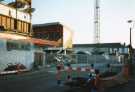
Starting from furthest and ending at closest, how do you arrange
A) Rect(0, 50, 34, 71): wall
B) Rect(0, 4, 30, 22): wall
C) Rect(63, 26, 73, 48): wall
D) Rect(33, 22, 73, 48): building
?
1. Rect(63, 26, 73, 48): wall
2. Rect(33, 22, 73, 48): building
3. Rect(0, 4, 30, 22): wall
4. Rect(0, 50, 34, 71): wall

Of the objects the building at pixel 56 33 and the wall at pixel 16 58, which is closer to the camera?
the wall at pixel 16 58

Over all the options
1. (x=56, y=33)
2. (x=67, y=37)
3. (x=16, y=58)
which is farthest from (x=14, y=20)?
(x=67, y=37)

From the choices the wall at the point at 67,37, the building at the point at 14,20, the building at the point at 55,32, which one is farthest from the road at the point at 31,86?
the wall at the point at 67,37

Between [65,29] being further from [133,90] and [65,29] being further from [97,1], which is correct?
[133,90]

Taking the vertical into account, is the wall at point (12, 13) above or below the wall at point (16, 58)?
above

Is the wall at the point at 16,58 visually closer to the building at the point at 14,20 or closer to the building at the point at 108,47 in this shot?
the building at the point at 14,20

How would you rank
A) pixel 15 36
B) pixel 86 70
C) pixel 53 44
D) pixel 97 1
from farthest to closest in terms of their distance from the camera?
pixel 97 1
pixel 53 44
pixel 15 36
pixel 86 70

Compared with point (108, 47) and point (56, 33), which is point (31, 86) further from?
point (108, 47)

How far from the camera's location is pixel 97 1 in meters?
95.3

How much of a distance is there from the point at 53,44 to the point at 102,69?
39.8 m

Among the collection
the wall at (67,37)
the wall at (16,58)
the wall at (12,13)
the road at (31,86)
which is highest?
the wall at (12,13)

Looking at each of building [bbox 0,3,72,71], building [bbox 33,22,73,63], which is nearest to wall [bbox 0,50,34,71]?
building [bbox 0,3,72,71]

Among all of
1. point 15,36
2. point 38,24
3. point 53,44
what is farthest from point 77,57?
point 38,24

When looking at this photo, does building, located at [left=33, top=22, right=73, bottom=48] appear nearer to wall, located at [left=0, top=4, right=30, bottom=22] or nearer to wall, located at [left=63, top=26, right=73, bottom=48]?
wall, located at [left=63, top=26, right=73, bottom=48]
